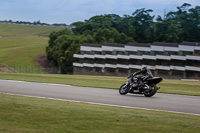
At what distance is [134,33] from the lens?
126m

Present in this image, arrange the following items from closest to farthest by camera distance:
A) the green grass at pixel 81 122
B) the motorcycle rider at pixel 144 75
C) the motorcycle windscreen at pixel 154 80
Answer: the green grass at pixel 81 122 < the motorcycle windscreen at pixel 154 80 < the motorcycle rider at pixel 144 75

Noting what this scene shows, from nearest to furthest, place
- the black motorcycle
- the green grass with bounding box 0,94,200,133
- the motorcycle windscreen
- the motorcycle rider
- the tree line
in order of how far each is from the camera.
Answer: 1. the green grass with bounding box 0,94,200,133
2. the motorcycle windscreen
3. the black motorcycle
4. the motorcycle rider
5. the tree line

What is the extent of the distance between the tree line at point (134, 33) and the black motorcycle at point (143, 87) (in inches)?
3150

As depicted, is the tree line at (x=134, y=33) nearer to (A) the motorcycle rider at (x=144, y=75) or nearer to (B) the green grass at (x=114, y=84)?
(B) the green grass at (x=114, y=84)

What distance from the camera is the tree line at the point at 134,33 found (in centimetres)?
10475

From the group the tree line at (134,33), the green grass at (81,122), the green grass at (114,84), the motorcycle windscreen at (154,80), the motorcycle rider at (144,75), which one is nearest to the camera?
the green grass at (81,122)

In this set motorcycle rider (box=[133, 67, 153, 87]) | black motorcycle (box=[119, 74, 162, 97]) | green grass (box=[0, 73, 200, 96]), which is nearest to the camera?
black motorcycle (box=[119, 74, 162, 97])

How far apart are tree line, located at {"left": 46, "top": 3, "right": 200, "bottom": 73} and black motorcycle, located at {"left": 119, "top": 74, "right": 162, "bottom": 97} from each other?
263 feet

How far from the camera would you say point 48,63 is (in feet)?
419

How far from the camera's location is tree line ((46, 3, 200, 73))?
344 ft

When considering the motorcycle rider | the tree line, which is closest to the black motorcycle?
the motorcycle rider

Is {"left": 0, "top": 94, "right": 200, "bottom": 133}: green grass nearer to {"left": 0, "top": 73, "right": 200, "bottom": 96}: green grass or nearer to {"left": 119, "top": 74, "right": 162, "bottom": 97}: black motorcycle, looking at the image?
{"left": 119, "top": 74, "right": 162, "bottom": 97}: black motorcycle

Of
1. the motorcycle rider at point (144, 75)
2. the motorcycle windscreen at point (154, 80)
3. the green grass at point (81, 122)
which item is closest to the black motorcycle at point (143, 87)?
the motorcycle windscreen at point (154, 80)

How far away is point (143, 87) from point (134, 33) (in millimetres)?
106867
